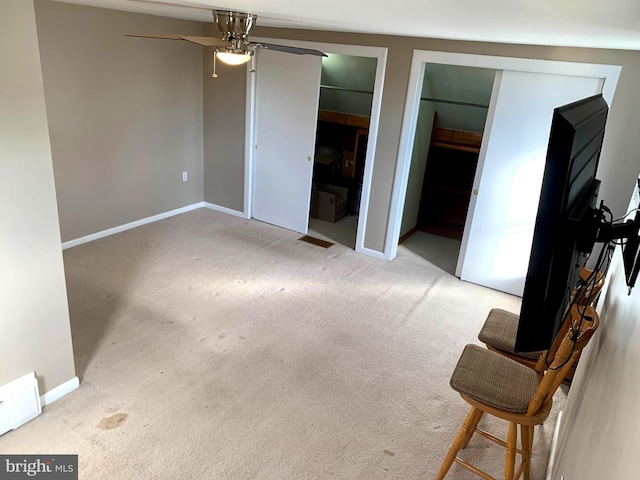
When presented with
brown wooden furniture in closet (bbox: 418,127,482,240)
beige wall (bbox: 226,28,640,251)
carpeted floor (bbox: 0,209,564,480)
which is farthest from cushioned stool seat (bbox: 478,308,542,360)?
brown wooden furniture in closet (bbox: 418,127,482,240)

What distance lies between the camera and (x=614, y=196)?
3.43m

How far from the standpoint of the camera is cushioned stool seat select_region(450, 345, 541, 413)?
5.97ft

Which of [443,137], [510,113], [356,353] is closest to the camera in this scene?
[356,353]

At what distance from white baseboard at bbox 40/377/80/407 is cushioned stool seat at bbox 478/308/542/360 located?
2.21m

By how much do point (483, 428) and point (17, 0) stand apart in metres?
3.02

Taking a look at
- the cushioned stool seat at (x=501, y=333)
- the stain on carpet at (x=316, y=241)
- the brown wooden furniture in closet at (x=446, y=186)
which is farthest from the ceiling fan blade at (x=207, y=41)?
the brown wooden furniture in closet at (x=446, y=186)

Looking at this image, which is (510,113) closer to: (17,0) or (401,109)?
(401,109)

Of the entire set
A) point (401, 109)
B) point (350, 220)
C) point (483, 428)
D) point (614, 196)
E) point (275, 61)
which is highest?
point (275, 61)

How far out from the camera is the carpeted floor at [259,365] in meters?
2.23

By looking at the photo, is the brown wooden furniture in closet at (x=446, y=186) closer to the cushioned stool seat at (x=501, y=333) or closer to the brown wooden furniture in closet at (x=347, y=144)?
the brown wooden furniture in closet at (x=347, y=144)

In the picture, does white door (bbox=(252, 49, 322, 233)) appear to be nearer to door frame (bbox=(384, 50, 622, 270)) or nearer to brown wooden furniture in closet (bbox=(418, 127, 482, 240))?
door frame (bbox=(384, 50, 622, 270))

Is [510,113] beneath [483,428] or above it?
above

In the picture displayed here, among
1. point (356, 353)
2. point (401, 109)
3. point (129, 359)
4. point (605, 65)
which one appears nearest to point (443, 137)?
point (401, 109)

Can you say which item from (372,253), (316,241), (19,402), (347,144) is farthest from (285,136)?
(19,402)
